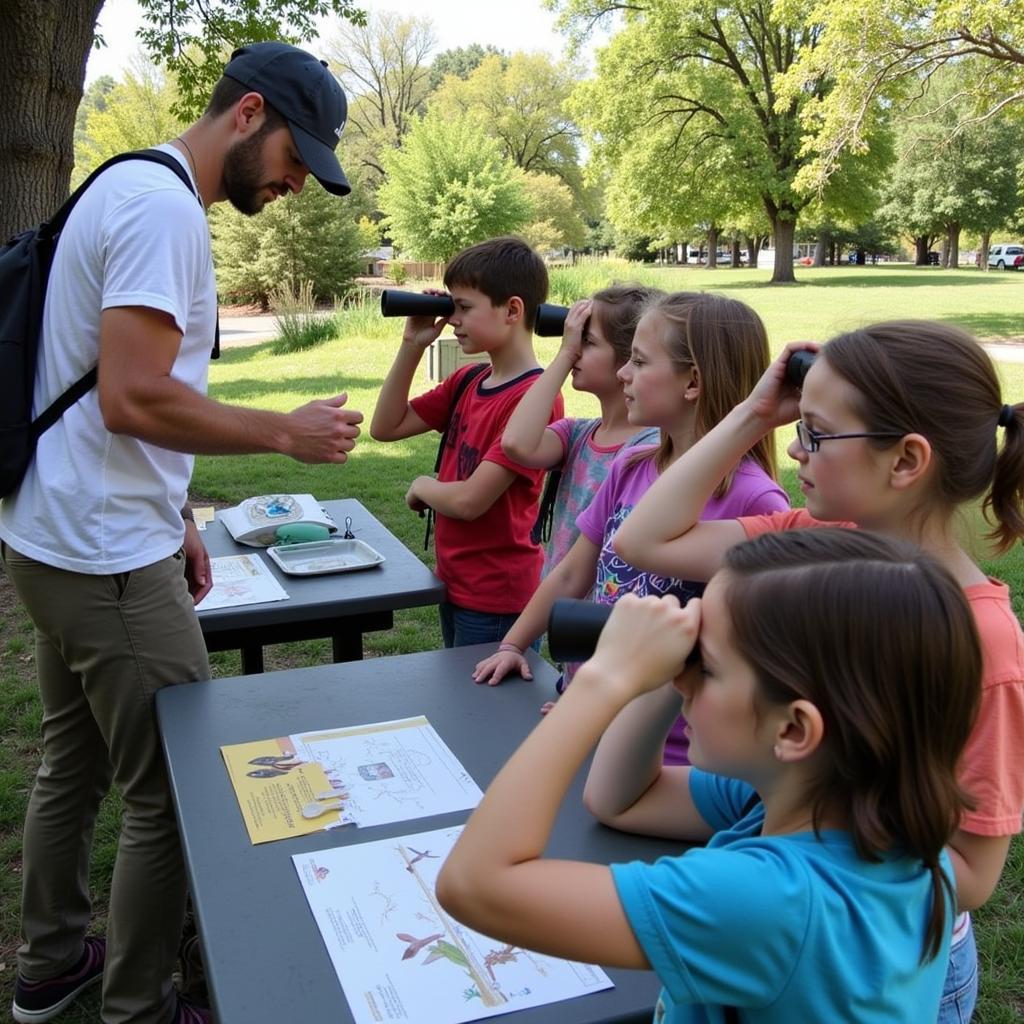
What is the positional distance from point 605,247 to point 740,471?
60804 millimetres

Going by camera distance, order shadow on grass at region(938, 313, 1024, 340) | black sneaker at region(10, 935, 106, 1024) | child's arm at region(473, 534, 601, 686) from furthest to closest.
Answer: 1. shadow on grass at region(938, 313, 1024, 340)
2. black sneaker at region(10, 935, 106, 1024)
3. child's arm at region(473, 534, 601, 686)

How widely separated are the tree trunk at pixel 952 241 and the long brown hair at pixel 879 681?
182 feet

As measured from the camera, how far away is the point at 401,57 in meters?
51.8

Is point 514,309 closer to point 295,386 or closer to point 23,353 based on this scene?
point 23,353

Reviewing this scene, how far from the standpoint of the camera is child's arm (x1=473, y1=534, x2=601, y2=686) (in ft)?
7.00

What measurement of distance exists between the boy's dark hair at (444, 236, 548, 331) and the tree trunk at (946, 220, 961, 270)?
176ft

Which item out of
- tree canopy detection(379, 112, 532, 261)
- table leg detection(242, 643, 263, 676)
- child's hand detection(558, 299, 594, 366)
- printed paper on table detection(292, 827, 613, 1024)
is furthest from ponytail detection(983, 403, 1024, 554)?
tree canopy detection(379, 112, 532, 261)

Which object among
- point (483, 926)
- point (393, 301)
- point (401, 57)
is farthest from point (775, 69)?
point (483, 926)

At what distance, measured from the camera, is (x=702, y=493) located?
70.4 inches

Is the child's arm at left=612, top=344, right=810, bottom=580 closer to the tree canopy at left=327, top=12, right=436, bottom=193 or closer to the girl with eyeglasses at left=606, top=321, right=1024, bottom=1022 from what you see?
the girl with eyeglasses at left=606, top=321, right=1024, bottom=1022

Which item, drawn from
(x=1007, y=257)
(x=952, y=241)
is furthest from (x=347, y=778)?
(x=952, y=241)

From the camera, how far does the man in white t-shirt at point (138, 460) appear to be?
1928mm

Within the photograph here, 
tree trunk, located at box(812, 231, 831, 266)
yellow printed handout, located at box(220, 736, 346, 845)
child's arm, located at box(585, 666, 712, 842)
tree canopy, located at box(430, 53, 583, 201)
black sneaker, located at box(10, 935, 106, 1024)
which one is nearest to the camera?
child's arm, located at box(585, 666, 712, 842)

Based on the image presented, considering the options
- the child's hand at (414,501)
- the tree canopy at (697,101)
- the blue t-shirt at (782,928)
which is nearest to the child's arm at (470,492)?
the child's hand at (414,501)
